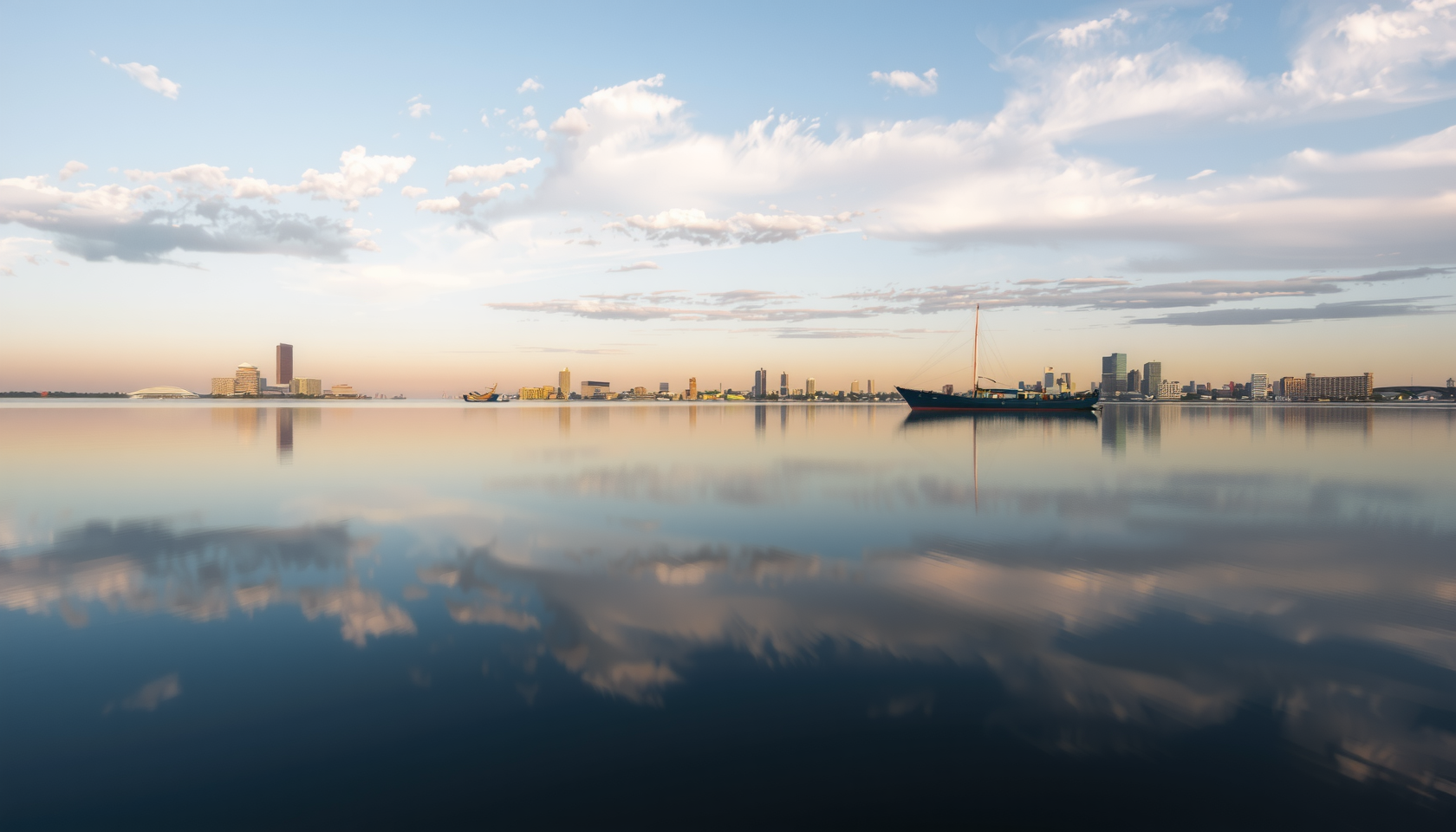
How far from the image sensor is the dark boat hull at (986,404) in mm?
119938

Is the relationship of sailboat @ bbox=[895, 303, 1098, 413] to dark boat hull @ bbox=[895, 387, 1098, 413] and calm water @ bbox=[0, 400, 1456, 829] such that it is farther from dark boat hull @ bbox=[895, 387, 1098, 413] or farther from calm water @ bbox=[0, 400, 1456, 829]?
calm water @ bbox=[0, 400, 1456, 829]

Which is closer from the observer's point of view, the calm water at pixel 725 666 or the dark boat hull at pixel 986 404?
the calm water at pixel 725 666

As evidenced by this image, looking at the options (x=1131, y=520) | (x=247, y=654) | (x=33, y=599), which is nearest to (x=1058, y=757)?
(x=247, y=654)

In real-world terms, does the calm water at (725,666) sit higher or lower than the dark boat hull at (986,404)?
lower

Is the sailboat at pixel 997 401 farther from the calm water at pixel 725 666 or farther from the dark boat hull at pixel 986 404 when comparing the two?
the calm water at pixel 725 666

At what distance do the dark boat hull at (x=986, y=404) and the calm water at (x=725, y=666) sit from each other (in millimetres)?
107573

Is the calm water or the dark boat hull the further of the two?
the dark boat hull

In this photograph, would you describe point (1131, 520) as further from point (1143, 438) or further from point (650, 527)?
point (1143, 438)

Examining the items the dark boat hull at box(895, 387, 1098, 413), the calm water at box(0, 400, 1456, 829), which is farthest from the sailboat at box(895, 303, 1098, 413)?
the calm water at box(0, 400, 1456, 829)

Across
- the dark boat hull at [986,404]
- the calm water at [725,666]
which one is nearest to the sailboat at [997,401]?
the dark boat hull at [986,404]

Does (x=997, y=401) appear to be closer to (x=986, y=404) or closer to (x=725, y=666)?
(x=986, y=404)

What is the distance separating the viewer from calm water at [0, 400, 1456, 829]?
529cm

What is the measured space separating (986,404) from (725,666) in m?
130

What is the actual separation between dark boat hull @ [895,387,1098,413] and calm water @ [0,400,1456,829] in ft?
353
